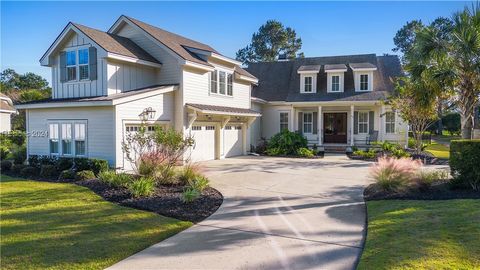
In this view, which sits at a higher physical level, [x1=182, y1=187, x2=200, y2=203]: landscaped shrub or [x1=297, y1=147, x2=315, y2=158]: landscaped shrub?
[x1=297, y1=147, x2=315, y2=158]: landscaped shrub

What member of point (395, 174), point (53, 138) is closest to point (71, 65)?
point (53, 138)

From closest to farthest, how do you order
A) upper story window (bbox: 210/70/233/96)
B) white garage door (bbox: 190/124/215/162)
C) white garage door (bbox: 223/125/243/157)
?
white garage door (bbox: 190/124/215/162), upper story window (bbox: 210/70/233/96), white garage door (bbox: 223/125/243/157)

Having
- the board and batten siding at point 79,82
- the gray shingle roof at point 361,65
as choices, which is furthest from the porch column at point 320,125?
the board and batten siding at point 79,82

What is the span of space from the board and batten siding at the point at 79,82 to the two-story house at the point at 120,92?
4 cm

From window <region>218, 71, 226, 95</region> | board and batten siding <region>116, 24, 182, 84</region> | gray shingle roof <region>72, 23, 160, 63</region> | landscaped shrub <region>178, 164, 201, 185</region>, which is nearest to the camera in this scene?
landscaped shrub <region>178, 164, 201, 185</region>

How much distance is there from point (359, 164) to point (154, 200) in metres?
11.6

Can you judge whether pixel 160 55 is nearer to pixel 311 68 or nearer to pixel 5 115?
pixel 311 68

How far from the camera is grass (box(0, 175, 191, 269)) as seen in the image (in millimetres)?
5195

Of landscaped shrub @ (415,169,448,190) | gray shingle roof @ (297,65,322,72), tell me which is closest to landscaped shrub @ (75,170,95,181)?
landscaped shrub @ (415,169,448,190)

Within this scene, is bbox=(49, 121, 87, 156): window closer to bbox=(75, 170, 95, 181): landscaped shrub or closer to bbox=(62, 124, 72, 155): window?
bbox=(62, 124, 72, 155): window

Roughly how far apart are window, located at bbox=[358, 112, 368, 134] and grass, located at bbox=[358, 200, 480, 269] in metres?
→ 16.9

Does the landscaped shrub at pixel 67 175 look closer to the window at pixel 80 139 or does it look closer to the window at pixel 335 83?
the window at pixel 80 139

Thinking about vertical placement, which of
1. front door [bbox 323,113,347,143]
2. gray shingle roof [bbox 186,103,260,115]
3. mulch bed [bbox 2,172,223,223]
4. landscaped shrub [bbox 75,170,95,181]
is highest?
gray shingle roof [bbox 186,103,260,115]

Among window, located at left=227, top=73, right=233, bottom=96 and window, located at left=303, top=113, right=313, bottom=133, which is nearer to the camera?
window, located at left=227, top=73, right=233, bottom=96
